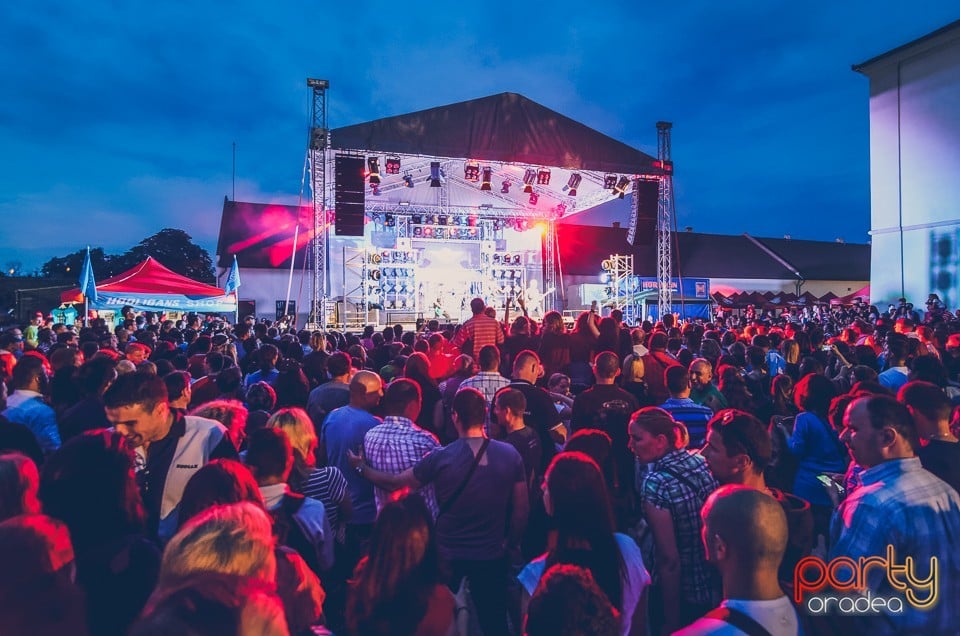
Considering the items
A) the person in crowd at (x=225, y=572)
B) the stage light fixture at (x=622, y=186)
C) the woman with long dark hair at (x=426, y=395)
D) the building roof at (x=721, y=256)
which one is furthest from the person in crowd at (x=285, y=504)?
the building roof at (x=721, y=256)

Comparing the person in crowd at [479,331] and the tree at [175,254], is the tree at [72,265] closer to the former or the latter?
the tree at [175,254]

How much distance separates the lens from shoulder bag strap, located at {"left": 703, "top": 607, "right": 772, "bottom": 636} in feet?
5.03

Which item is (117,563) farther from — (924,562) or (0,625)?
(924,562)

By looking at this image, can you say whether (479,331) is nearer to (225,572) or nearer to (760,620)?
(760,620)

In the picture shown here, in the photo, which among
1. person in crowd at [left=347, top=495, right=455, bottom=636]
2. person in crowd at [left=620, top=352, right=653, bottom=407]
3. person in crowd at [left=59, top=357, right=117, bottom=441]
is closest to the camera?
person in crowd at [left=347, top=495, right=455, bottom=636]

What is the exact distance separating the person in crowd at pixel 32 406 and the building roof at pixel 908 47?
24832 millimetres

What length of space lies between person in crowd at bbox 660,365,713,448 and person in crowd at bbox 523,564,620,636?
2.53m

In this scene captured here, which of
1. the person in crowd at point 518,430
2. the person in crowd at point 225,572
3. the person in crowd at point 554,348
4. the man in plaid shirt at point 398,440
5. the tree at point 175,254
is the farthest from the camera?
the tree at point 175,254

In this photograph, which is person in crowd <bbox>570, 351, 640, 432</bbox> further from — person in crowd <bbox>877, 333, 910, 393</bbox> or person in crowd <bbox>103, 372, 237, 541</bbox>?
person in crowd <bbox>877, 333, 910, 393</bbox>

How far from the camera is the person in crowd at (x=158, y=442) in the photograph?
2.73 meters

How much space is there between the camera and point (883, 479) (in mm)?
2279

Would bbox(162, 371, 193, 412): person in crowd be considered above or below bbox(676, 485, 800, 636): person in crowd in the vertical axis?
above

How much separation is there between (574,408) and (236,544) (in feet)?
9.89

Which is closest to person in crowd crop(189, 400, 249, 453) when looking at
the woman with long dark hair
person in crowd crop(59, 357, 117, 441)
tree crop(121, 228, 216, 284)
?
person in crowd crop(59, 357, 117, 441)
